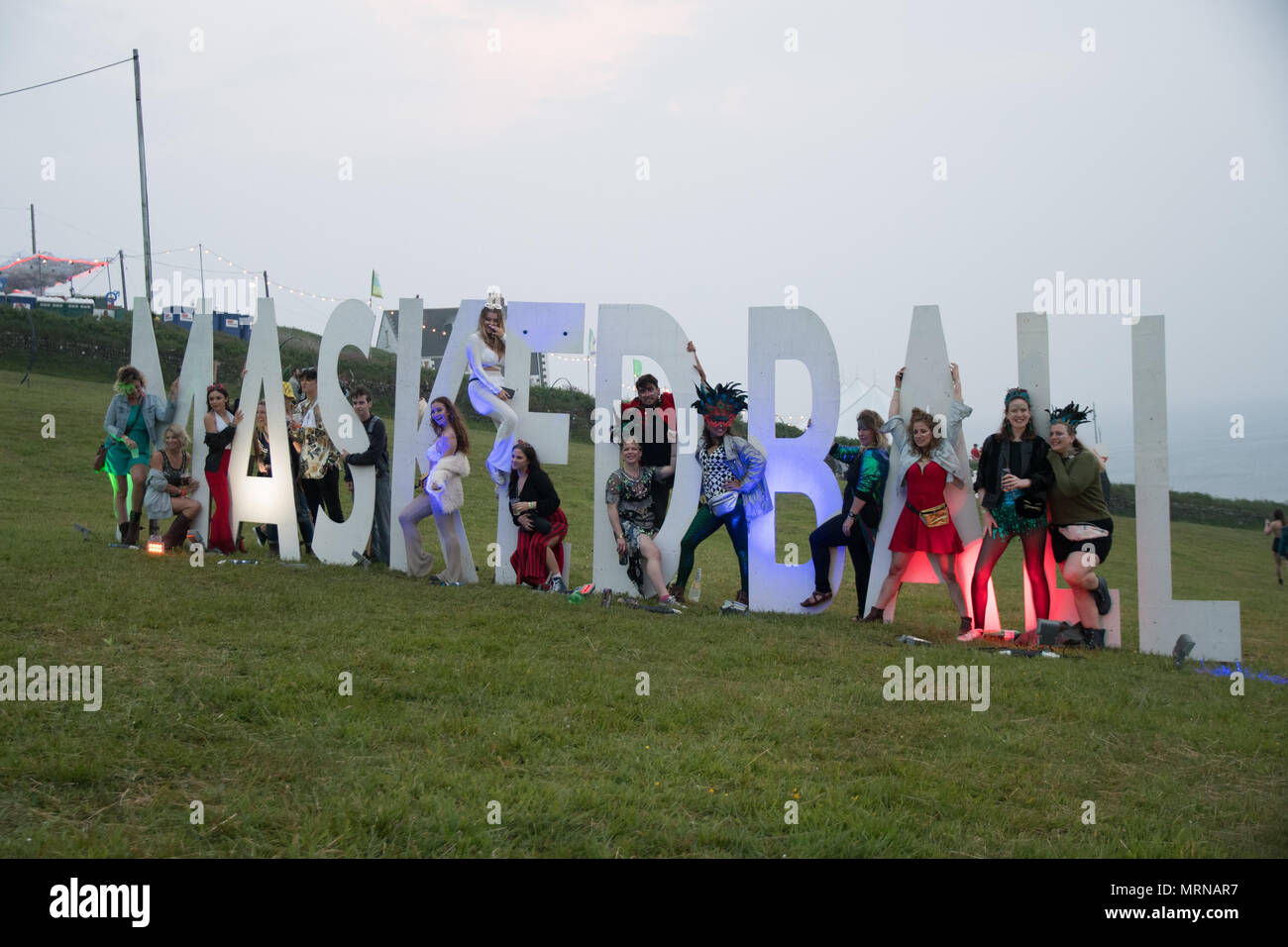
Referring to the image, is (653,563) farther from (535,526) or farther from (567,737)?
(567,737)

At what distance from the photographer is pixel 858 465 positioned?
9352 millimetres

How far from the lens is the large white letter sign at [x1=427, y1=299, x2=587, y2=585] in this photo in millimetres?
10391

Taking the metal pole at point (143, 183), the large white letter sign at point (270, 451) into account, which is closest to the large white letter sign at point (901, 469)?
the large white letter sign at point (270, 451)

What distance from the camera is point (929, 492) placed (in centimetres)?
898

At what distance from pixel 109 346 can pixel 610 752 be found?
3115cm

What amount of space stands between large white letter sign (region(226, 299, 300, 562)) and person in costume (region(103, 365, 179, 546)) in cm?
105

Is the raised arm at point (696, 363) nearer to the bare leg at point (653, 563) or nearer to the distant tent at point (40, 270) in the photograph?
the bare leg at point (653, 563)

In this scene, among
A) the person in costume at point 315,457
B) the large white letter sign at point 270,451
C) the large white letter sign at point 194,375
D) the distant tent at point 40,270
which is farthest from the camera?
the distant tent at point 40,270

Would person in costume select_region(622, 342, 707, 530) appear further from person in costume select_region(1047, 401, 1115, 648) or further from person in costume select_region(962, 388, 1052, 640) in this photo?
person in costume select_region(1047, 401, 1115, 648)

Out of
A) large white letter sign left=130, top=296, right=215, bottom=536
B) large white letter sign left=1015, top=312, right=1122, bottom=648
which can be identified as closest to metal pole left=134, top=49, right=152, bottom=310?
large white letter sign left=130, top=296, right=215, bottom=536

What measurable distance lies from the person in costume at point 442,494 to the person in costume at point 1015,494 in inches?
199

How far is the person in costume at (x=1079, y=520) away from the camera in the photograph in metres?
8.47
